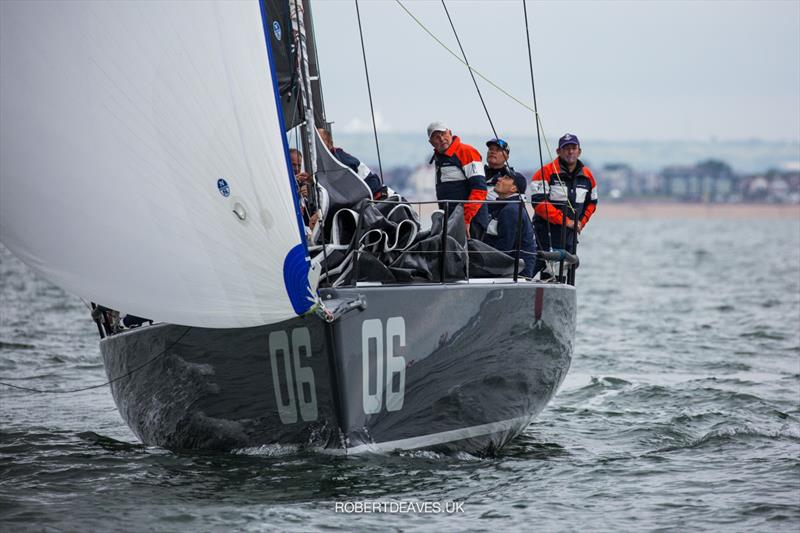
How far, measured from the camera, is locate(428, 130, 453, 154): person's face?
8180 millimetres

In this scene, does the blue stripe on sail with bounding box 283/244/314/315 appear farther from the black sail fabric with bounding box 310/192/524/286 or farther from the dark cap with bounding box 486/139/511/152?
the dark cap with bounding box 486/139/511/152

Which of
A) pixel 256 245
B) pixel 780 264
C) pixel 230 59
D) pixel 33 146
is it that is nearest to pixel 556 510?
pixel 256 245

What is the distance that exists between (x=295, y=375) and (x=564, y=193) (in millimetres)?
2979

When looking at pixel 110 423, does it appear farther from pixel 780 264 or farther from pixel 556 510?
pixel 780 264

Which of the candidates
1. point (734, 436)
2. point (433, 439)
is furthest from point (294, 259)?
point (734, 436)

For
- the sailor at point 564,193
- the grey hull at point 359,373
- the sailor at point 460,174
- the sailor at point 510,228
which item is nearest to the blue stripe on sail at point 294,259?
the grey hull at point 359,373

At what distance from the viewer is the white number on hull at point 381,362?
6.34 metres

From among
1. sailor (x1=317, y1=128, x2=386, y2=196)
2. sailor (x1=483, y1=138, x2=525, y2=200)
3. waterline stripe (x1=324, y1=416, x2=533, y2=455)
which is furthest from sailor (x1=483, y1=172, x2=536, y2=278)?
waterline stripe (x1=324, y1=416, x2=533, y2=455)

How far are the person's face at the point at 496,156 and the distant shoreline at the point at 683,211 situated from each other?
12677cm

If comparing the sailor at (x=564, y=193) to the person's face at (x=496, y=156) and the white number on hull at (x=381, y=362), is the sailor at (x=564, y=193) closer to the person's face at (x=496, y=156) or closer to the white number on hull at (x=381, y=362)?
the person's face at (x=496, y=156)

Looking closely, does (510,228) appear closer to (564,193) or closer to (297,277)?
(564,193)

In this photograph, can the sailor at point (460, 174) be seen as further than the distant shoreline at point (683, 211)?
No

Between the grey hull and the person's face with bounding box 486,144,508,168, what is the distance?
4.26 feet

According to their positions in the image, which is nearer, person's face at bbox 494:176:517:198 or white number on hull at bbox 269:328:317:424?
white number on hull at bbox 269:328:317:424
